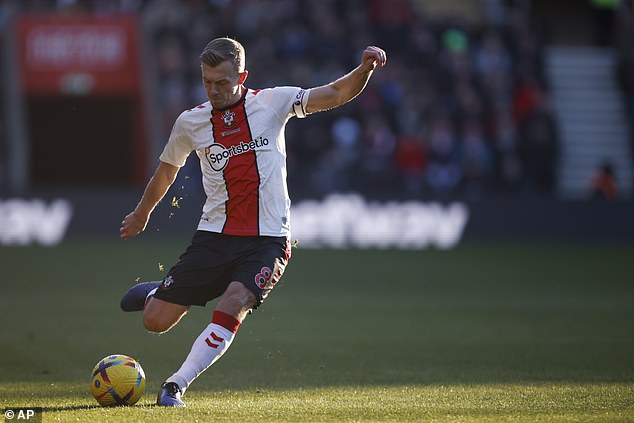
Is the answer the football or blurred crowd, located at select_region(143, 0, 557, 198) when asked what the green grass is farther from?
blurred crowd, located at select_region(143, 0, 557, 198)

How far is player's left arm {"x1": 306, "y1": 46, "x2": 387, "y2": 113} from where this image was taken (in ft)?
24.6

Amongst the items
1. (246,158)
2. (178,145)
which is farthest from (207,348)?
(178,145)

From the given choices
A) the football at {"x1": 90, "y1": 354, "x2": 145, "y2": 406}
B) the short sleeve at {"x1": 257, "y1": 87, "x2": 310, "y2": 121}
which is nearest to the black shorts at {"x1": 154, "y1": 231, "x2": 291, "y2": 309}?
the football at {"x1": 90, "y1": 354, "x2": 145, "y2": 406}

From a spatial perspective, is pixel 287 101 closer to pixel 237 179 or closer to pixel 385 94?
pixel 237 179

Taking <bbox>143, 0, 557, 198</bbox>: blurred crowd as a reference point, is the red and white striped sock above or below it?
above

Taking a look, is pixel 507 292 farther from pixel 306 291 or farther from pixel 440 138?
pixel 440 138

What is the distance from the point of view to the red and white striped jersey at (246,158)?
303 inches

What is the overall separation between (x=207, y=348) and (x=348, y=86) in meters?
1.94

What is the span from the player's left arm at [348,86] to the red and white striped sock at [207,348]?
153cm

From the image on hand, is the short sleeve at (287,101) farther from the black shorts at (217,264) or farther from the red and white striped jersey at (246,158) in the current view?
the black shorts at (217,264)

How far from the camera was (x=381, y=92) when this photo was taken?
25766mm

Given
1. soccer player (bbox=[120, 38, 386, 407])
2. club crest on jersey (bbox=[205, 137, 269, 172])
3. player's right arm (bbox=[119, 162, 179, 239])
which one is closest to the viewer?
soccer player (bbox=[120, 38, 386, 407])

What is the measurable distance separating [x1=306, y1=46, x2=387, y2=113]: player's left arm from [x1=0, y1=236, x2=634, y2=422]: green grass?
1.96m

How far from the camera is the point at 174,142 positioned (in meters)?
7.91
